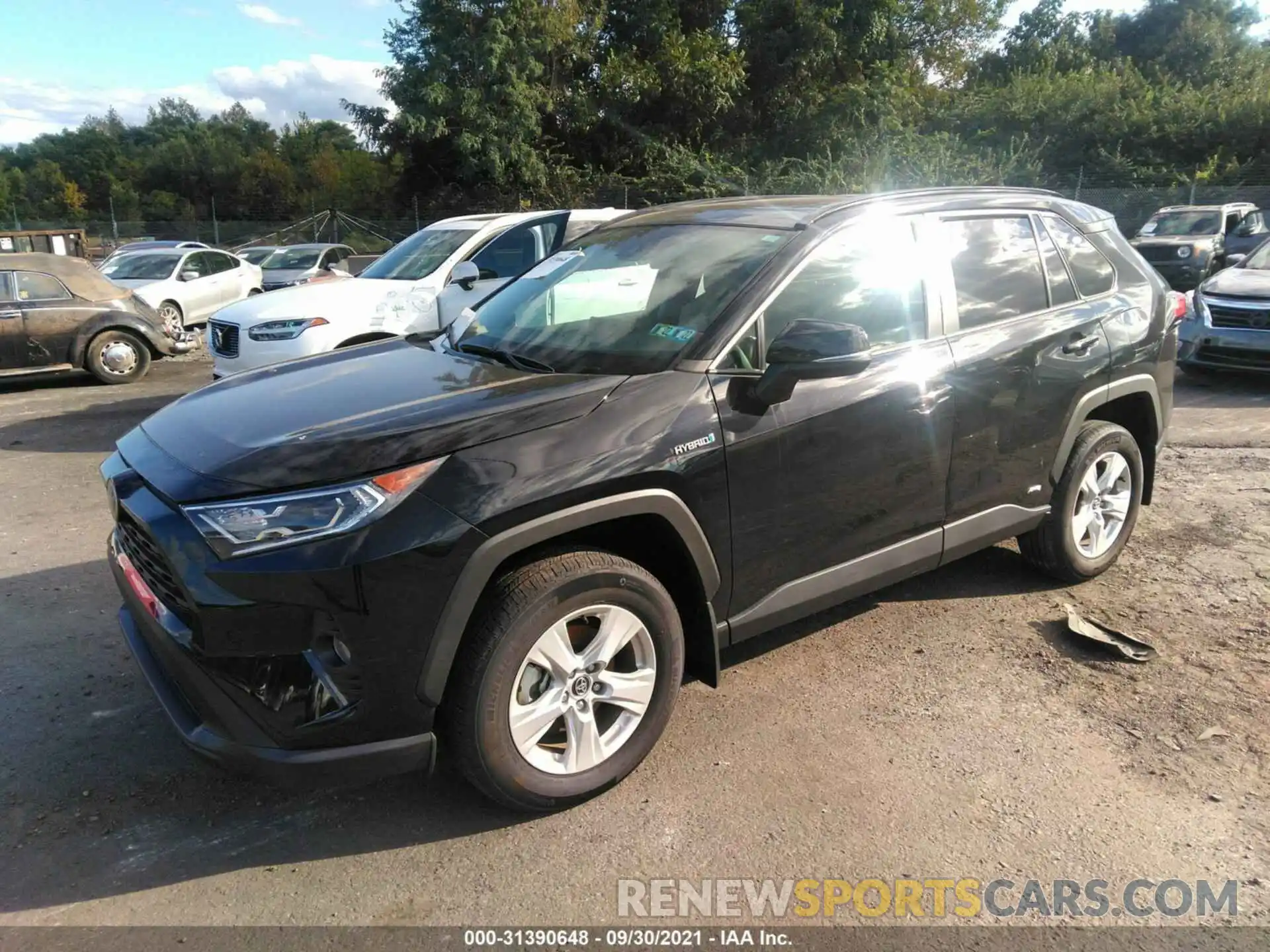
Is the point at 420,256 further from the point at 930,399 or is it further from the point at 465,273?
the point at 930,399

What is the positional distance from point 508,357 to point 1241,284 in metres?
9.04

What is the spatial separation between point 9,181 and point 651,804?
72.9m

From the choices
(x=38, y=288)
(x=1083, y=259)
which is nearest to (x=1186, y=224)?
(x=1083, y=259)

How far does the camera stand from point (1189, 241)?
16156mm

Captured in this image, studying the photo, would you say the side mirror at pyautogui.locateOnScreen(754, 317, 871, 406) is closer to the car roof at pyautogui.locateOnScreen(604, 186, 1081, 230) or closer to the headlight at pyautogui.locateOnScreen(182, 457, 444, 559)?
the car roof at pyautogui.locateOnScreen(604, 186, 1081, 230)

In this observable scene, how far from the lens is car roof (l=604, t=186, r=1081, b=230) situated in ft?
11.9

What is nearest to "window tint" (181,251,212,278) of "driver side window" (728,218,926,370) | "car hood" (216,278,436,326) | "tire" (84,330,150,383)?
"tire" (84,330,150,383)

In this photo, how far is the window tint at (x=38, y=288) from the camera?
10.1 m

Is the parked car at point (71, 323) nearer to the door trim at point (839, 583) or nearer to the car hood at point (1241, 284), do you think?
the door trim at point (839, 583)

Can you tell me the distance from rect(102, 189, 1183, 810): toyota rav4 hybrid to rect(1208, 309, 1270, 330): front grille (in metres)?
5.79

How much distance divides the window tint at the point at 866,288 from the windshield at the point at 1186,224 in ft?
54.5

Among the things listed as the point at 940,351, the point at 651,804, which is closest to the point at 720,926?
the point at 651,804

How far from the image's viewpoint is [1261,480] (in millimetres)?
6172

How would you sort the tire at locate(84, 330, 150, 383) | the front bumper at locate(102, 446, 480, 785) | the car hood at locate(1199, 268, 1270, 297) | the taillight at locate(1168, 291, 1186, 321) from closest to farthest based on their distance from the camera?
the front bumper at locate(102, 446, 480, 785)
the taillight at locate(1168, 291, 1186, 321)
the car hood at locate(1199, 268, 1270, 297)
the tire at locate(84, 330, 150, 383)
